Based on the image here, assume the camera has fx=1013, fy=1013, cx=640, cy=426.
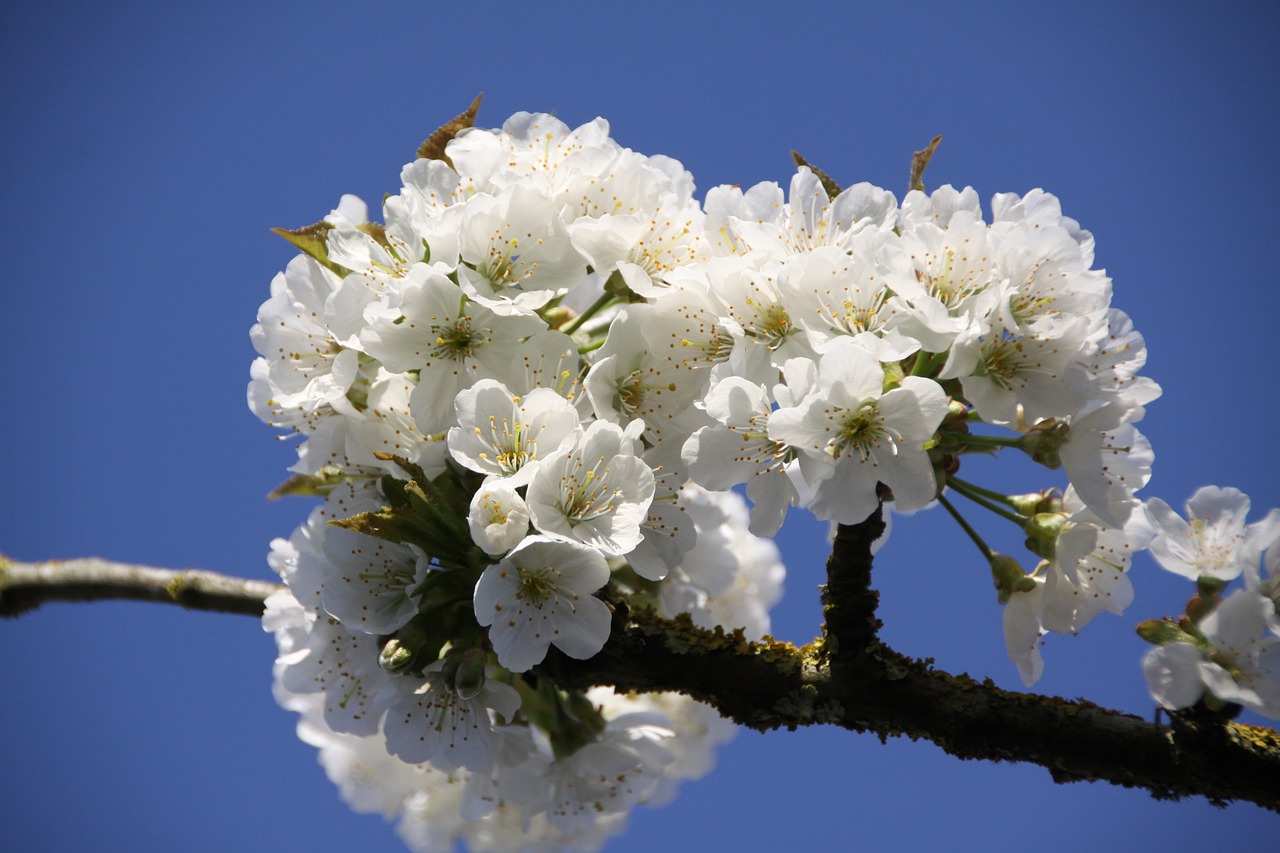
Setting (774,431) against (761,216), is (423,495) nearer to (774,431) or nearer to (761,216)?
(774,431)

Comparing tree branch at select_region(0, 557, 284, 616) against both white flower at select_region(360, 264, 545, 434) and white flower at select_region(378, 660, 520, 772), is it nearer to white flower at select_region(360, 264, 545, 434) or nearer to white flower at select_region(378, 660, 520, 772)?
white flower at select_region(378, 660, 520, 772)

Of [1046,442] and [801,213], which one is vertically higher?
[801,213]

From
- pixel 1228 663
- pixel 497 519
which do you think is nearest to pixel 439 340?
pixel 497 519

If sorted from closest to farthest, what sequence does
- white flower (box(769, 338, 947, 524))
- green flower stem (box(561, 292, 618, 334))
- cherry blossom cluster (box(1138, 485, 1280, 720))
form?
white flower (box(769, 338, 947, 524)) → cherry blossom cluster (box(1138, 485, 1280, 720)) → green flower stem (box(561, 292, 618, 334))

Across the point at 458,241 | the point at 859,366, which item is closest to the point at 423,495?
the point at 458,241

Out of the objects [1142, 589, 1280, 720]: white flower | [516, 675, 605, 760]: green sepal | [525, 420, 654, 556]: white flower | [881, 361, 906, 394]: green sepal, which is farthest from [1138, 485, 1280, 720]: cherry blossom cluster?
[516, 675, 605, 760]: green sepal

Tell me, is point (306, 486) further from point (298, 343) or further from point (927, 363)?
point (927, 363)
